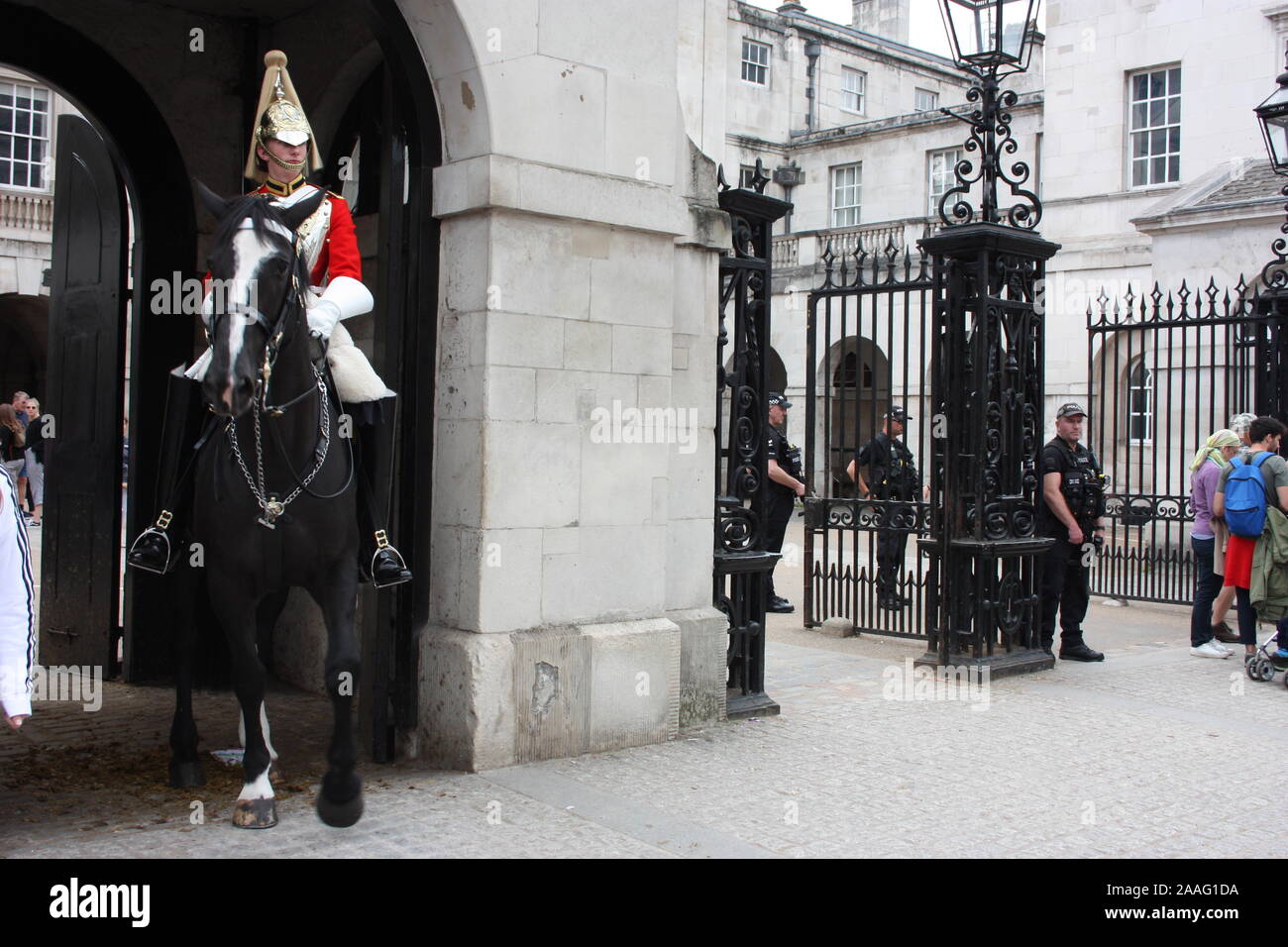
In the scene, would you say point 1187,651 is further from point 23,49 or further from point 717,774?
point 23,49

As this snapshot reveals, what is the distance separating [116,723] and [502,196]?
3.70 metres

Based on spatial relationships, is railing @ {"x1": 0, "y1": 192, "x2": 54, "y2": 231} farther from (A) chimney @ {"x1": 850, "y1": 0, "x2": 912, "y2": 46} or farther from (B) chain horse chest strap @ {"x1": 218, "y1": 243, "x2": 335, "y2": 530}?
(A) chimney @ {"x1": 850, "y1": 0, "x2": 912, "y2": 46}

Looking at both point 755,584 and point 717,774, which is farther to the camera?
point 755,584

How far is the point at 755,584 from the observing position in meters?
7.98

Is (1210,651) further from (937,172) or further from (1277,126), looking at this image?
(937,172)

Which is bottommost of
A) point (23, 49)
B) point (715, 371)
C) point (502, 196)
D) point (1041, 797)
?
point (1041, 797)

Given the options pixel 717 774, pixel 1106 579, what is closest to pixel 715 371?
pixel 717 774

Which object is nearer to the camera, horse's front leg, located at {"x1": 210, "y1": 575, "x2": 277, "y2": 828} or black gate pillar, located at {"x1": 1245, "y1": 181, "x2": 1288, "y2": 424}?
→ horse's front leg, located at {"x1": 210, "y1": 575, "x2": 277, "y2": 828}

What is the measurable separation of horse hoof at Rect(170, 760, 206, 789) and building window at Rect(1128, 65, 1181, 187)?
21.4 m

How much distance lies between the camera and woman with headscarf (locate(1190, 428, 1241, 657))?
10516 mm

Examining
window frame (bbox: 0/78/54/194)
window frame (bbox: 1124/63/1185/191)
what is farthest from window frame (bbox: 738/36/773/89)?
window frame (bbox: 0/78/54/194)

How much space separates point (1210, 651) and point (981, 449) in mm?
2762

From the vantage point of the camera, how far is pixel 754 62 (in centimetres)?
3597

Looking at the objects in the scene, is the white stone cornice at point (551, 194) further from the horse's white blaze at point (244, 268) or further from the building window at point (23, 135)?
the building window at point (23, 135)
